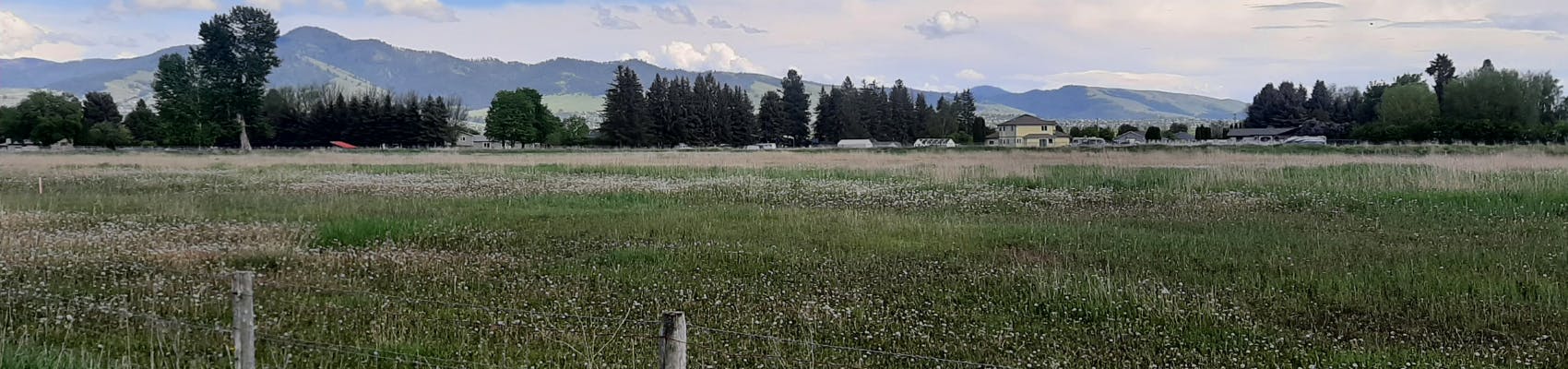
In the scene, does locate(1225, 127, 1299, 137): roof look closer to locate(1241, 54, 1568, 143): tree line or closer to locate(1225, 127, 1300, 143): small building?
locate(1225, 127, 1300, 143): small building

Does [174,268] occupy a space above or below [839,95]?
below

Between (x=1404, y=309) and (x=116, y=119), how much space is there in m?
121

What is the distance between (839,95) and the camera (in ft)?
391

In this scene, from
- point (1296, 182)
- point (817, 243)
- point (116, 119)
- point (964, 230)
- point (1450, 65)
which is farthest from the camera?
point (1450, 65)

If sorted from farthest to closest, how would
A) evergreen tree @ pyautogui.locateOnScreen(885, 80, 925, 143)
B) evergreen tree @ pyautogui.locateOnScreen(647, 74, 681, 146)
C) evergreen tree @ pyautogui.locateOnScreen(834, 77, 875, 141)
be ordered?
1. evergreen tree @ pyautogui.locateOnScreen(885, 80, 925, 143)
2. evergreen tree @ pyautogui.locateOnScreen(834, 77, 875, 141)
3. evergreen tree @ pyautogui.locateOnScreen(647, 74, 681, 146)

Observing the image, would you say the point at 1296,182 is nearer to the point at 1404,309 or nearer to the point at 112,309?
the point at 1404,309

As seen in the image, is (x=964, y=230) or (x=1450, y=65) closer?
(x=964, y=230)

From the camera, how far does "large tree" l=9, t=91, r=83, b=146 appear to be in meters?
92.8

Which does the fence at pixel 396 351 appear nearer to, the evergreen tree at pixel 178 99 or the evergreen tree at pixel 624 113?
the evergreen tree at pixel 178 99

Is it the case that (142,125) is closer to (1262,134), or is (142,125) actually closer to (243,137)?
(243,137)

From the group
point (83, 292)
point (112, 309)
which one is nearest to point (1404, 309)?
point (112, 309)

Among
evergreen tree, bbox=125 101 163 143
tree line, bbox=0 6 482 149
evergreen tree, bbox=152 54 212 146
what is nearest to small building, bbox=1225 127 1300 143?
tree line, bbox=0 6 482 149

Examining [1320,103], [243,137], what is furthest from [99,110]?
[1320,103]

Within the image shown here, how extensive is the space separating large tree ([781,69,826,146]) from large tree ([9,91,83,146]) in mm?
71671
